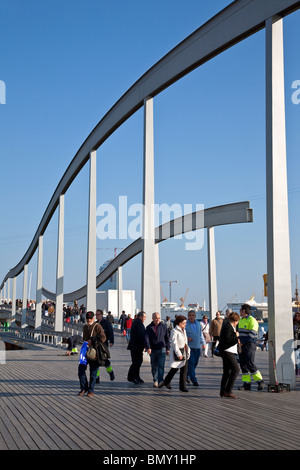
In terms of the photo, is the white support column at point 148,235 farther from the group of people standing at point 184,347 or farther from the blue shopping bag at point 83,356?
the blue shopping bag at point 83,356

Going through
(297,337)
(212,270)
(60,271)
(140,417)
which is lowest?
(140,417)

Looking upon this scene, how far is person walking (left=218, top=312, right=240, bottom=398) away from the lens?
989 cm

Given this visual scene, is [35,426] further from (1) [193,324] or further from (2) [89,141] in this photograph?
(2) [89,141]

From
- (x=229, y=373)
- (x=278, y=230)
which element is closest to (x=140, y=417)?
(x=229, y=373)

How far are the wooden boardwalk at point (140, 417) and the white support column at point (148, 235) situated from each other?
4.70m

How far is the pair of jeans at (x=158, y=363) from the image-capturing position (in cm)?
1138

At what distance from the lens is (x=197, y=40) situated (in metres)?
15.3

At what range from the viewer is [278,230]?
36.2 ft

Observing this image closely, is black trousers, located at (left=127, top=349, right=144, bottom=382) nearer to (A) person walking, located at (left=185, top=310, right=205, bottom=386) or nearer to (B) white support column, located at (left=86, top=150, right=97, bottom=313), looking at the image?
(A) person walking, located at (left=185, top=310, right=205, bottom=386)

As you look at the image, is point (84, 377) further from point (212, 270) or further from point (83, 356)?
point (212, 270)

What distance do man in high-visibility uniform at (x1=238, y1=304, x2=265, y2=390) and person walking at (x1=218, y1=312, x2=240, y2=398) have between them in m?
1.05

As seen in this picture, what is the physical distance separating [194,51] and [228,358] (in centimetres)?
909

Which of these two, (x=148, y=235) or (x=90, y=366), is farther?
(x=148, y=235)

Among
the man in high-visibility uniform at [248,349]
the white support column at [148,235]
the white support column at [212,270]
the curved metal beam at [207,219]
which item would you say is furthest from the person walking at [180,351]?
the white support column at [212,270]
